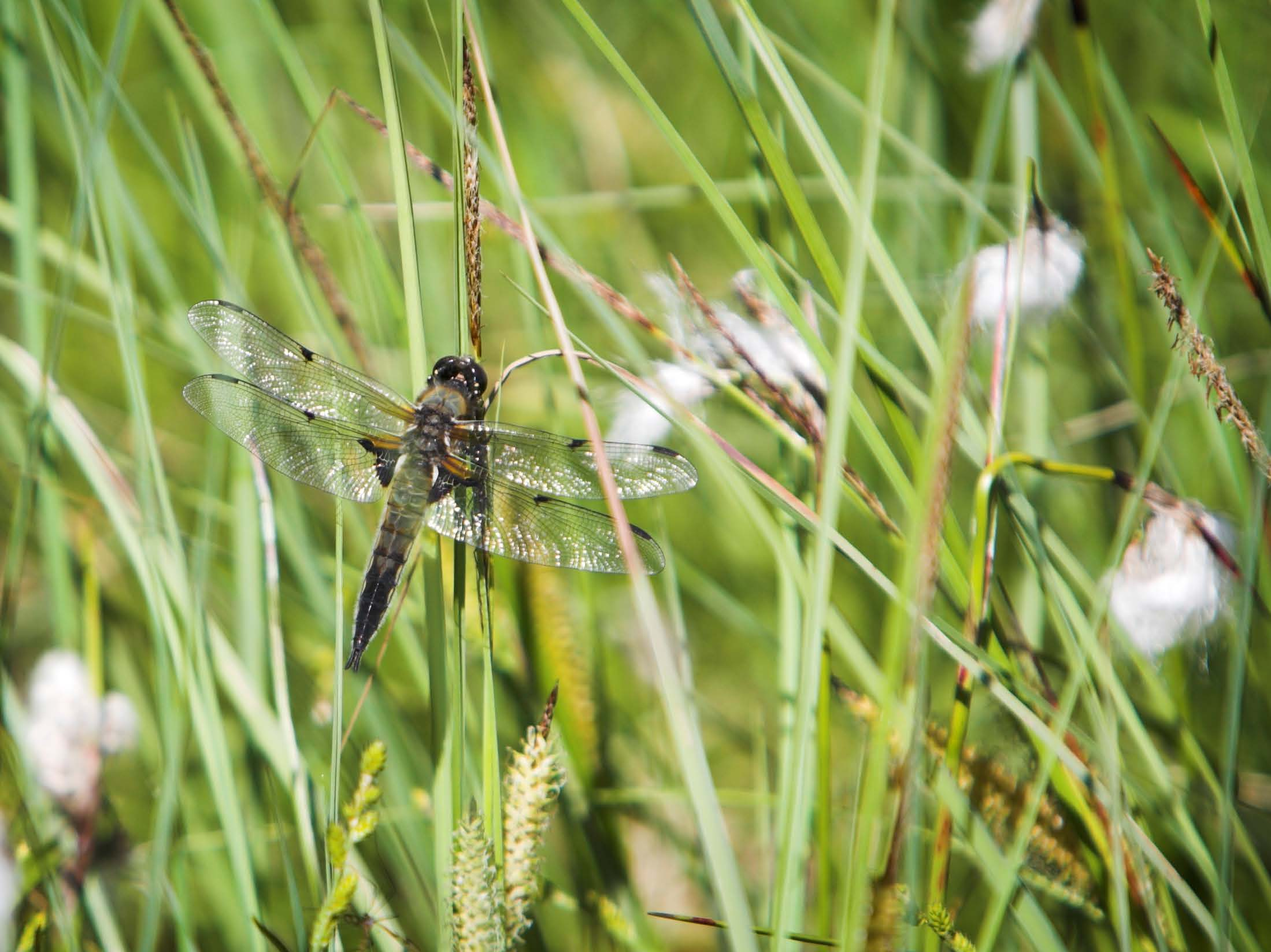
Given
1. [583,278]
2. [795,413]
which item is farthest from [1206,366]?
[583,278]

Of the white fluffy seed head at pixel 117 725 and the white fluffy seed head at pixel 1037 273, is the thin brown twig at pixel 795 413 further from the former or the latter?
the white fluffy seed head at pixel 117 725

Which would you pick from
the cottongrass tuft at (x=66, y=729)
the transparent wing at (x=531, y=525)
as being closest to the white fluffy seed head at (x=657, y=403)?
the transparent wing at (x=531, y=525)


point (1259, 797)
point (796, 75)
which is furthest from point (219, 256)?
point (1259, 797)

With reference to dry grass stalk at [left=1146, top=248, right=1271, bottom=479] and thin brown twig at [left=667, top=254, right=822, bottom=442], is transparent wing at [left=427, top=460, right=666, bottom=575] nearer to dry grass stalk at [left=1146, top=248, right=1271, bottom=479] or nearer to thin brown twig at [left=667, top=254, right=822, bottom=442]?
thin brown twig at [left=667, top=254, right=822, bottom=442]

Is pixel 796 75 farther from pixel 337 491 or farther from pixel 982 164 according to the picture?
pixel 337 491

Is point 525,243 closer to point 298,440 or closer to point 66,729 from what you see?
point 298,440

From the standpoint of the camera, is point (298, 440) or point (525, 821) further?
point (298, 440)

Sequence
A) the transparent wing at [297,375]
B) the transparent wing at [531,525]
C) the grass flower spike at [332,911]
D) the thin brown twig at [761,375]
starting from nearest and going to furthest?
1. the grass flower spike at [332,911]
2. the thin brown twig at [761,375]
3. the transparent wing at [531,525]
4. the transparent wing at [297,375]
